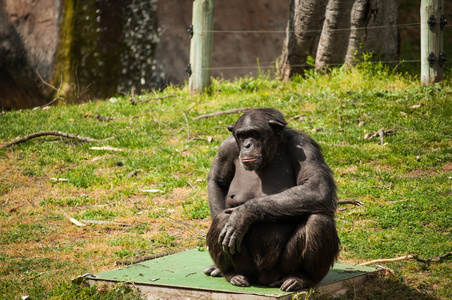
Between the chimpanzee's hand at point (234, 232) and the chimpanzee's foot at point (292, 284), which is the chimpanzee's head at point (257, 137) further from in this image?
the chimpanzee's foot at point (292, 284)

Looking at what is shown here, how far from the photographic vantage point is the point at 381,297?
4.61m

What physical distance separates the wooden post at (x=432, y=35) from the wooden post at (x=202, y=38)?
3.90 metres

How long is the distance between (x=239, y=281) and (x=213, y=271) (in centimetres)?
42

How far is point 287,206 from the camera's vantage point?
13.3ft

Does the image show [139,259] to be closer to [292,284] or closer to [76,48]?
[292,284]

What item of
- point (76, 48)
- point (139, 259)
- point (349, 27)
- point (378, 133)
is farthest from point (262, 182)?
point (76, 48)

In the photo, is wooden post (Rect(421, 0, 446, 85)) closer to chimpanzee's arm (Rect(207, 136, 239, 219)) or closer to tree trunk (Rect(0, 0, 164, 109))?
chimpanzee's arm (Rect(207, 136, 239, 219))

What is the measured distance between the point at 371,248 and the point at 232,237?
218 centimetres

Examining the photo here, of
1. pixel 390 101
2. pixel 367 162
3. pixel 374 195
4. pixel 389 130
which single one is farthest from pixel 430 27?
pixel 374 195

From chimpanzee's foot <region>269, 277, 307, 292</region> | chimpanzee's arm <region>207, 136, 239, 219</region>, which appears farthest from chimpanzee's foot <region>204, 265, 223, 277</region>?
chimpanzee's foot <region>269, 277, 307, 292</region>

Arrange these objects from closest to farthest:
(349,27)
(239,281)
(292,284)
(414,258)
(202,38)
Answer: (292,284), (239,281), (414,258), (349,27), (202,38)

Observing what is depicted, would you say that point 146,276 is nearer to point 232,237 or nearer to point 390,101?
point 232,237

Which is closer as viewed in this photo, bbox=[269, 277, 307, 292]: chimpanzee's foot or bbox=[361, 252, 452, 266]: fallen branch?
bbox=[269, 277, 307, 292]: chimpanzee's foot

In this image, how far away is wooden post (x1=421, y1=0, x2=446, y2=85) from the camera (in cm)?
957
